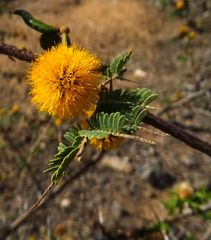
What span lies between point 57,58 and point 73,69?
0.05 m

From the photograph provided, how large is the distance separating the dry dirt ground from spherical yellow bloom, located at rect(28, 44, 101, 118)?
1.84m

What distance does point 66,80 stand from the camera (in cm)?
112

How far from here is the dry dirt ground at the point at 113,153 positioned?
13.3ft

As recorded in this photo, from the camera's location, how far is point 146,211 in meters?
4.21

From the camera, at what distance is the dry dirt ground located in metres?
4.04

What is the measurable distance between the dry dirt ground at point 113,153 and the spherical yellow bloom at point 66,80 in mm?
1836

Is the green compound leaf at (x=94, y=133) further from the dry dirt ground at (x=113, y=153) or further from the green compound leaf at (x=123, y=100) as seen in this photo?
the dry dirt ground at (x=113, y=153)

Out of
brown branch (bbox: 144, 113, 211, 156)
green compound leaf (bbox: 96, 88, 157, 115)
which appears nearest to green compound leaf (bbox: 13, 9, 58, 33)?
green compound leaf (bbox: 96, 88, 157, 115)

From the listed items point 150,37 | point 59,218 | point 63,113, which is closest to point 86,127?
point 63,113

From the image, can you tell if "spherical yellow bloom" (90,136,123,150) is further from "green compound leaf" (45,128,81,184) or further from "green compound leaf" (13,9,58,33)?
"green compound leaf" (13,9,58,33)

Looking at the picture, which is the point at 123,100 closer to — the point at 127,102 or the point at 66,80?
the point at 127,102

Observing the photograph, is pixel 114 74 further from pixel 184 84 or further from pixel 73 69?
pixel 184 84

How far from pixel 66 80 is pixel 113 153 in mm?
3651

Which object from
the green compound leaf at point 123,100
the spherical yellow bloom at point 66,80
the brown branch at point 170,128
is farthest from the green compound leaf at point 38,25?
the brown branch at point 170,128
